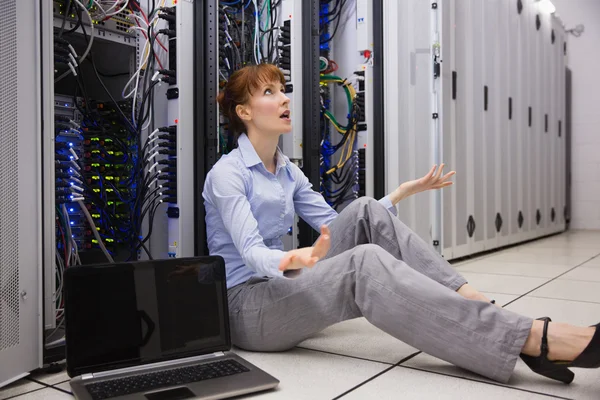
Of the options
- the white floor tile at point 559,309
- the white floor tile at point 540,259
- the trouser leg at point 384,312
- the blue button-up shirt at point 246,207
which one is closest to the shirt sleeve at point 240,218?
the blue button-up shirt at point 246,207

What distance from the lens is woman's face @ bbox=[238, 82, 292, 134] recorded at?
1.95m

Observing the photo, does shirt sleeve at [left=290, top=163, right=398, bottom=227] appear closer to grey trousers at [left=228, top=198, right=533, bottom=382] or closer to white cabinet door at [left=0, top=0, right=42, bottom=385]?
grey trousers at [left=228, top=198, right=533, bottom=382]

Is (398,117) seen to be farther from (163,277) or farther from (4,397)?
(4,397)

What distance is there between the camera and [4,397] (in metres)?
1.44

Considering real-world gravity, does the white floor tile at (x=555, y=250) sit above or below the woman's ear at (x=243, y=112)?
below

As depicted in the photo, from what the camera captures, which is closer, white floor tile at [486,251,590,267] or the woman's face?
the woman's face

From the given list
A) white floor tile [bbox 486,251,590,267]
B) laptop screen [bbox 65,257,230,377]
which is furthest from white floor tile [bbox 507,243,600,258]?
laptop screen [bbox 65,257,230,377]

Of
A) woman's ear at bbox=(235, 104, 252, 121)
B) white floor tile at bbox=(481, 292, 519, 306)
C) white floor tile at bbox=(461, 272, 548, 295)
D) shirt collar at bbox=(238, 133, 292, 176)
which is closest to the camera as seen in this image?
shirt collar at bbox=(238, 133, 292, 176)

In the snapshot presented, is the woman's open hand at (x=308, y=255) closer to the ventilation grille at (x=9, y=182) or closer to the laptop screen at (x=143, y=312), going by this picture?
the laptop screen at (x=143, y=312)

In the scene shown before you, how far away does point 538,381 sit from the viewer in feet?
4.75

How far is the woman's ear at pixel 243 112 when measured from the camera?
200cm

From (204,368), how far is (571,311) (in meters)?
1.62

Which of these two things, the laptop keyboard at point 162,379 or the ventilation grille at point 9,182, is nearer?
the laptop keyboard at point 162,379

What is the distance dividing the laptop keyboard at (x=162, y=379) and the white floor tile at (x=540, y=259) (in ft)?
10.0
